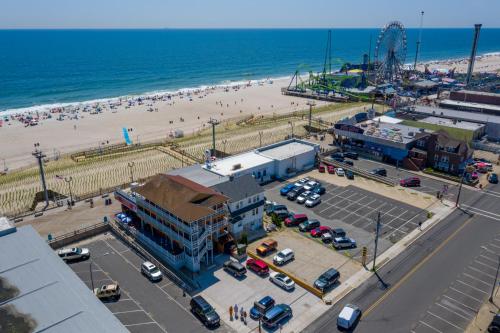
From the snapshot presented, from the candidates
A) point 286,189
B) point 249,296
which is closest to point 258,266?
point 249,296

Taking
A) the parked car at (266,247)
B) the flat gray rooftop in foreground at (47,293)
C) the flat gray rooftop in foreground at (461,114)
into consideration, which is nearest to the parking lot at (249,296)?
the parked car at (266,247)

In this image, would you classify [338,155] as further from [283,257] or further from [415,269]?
[283,257]

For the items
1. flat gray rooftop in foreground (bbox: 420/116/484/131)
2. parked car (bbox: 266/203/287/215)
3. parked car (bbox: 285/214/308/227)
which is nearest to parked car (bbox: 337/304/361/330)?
parked car (bbox: 285/214/308/227)

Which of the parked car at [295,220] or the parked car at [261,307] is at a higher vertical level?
the parked car at [295,220]

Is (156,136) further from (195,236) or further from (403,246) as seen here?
(403,246)

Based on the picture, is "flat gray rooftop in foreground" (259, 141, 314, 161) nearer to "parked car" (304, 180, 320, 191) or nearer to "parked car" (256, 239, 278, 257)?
"parked car" (304, 180, 320, 191)

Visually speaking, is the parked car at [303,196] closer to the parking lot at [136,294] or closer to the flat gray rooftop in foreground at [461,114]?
the parking lot at [136,294]
